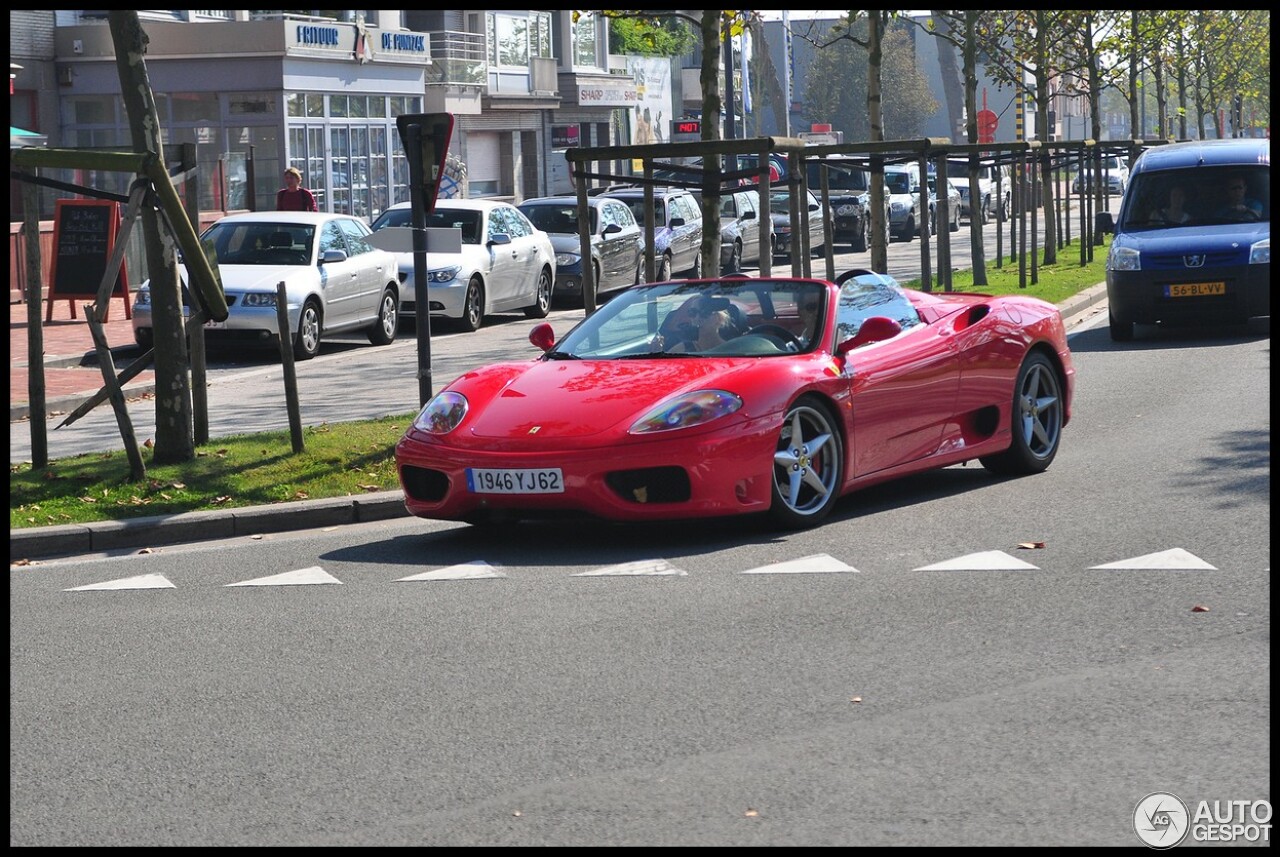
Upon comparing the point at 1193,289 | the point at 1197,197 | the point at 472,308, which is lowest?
the point at 1193,289

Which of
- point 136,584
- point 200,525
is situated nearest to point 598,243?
point 200,525

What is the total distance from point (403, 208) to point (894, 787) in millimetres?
20970

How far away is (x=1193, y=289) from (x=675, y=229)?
12.4m

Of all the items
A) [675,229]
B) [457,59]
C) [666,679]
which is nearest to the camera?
[666,679]

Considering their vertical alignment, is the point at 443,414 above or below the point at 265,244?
below

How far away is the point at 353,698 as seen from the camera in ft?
20.2

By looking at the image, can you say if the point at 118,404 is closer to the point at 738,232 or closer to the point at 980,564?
the point at 980,564

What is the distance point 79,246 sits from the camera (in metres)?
22.5

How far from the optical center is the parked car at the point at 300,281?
783 inches

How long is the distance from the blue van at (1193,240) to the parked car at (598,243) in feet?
27.4

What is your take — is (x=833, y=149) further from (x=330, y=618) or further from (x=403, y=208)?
(x=330, y=618)

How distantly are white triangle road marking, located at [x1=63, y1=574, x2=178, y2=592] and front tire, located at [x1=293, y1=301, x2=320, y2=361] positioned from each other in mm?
11405

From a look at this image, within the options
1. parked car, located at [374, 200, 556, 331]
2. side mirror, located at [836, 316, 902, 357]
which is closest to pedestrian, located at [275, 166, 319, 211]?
parked car, located at [374, 200, 556, 331]

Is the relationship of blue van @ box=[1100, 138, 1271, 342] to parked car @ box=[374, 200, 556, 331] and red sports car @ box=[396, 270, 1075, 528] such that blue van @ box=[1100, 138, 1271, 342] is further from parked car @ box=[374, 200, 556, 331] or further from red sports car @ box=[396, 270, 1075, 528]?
red sports car @ box=[396, 270, 1075, 528]
